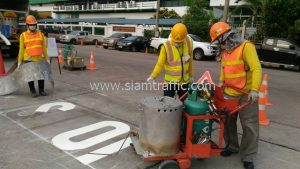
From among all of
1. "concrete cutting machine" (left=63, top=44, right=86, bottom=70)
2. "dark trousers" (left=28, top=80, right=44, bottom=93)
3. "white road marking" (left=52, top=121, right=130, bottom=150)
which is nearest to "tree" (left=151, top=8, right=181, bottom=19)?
"concrete cutting machine" (left=63, top=44, right=86, bottom=70)

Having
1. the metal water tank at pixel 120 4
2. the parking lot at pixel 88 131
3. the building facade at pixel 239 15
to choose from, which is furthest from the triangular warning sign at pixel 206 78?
the metal water tank at pixel 120 4

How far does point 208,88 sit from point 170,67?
901 millimetres

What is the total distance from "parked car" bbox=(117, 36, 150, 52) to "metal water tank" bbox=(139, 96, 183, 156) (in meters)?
21.8

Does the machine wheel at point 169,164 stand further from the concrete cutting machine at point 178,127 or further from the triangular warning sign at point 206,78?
the triangular warning sign at point 206,78

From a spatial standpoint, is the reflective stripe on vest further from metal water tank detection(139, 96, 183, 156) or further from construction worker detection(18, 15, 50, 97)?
construction worker detection(18, 15, 50, 97)

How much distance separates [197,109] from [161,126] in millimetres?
478

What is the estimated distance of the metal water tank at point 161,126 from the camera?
3.47 m

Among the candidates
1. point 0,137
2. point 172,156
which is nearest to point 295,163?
point 172,156

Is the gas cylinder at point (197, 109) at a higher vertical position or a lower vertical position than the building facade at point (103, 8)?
lower

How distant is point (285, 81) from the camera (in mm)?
11461

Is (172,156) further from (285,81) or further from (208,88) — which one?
(285,81)

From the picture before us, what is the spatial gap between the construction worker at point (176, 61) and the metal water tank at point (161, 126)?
931mm

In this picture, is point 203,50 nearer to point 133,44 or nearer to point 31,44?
point 133,44

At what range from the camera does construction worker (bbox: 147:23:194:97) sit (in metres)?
4.32
